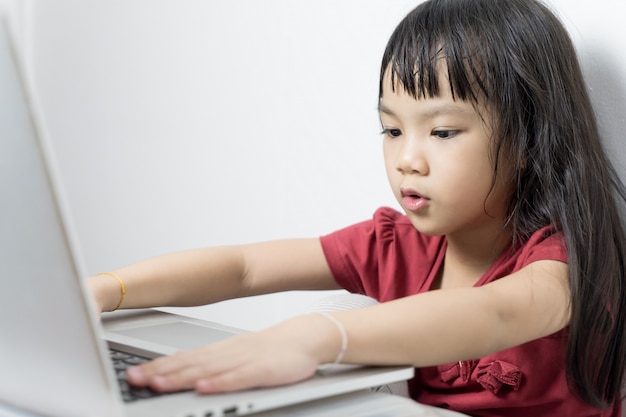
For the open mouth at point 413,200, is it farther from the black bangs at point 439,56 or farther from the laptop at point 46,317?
the laptop at point 46,317

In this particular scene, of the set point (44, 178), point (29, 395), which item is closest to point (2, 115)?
point (44, 178)

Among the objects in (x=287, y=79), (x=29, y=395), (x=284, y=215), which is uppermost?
(x=287, y=79)

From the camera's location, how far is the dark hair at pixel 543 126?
892 millimetres

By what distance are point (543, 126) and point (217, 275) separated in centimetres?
44

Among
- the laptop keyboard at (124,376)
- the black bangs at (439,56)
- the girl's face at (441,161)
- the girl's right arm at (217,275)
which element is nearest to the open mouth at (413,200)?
the girl's face at (441,161)

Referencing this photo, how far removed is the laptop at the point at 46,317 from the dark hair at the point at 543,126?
0.40 m

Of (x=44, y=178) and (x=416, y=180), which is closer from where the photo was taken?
(x=44, y=178)

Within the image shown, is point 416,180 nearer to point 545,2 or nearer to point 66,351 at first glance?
point 545,2

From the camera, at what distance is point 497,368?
0.89 m

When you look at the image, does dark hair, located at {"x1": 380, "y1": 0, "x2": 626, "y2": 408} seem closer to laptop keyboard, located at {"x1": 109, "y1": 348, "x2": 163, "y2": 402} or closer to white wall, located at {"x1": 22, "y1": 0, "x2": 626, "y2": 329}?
white wall, located at {"x1": 22, "y1": 0, "x2": 626, "y2": 329}

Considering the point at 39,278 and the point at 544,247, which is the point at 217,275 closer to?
the point at 544,247

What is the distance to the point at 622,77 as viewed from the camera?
99 centimetres

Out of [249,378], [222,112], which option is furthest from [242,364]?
[222,112]

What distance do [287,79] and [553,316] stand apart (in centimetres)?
76
